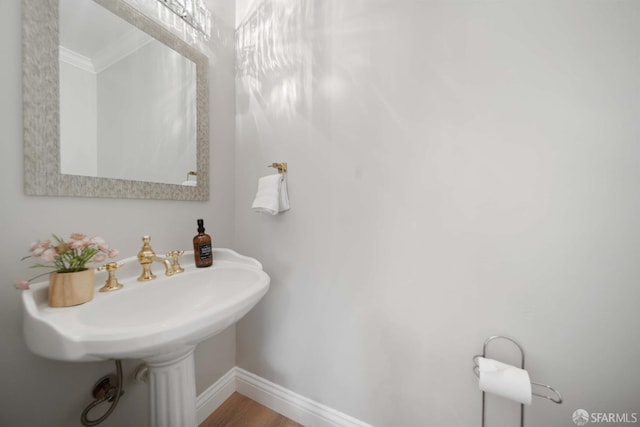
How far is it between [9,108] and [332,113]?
3.49 ft

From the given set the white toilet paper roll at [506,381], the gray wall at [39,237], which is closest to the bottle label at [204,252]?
the gray wall at [39,237]

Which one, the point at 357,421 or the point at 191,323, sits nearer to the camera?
the point at 191,323

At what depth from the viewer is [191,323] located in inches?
20.8

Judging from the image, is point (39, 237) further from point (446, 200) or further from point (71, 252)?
point (446, 200)

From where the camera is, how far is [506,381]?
2.20ft

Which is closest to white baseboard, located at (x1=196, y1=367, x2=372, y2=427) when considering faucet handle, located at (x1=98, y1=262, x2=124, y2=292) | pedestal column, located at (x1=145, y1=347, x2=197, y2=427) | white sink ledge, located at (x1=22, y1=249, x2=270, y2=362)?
pedestal column, located at (x1=145, y1=347, x2=197, y2=427)

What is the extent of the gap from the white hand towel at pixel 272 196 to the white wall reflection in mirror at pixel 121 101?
14.4 inches

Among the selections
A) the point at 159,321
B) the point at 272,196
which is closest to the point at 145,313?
the point at 159,321

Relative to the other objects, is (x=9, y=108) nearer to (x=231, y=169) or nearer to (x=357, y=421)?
(x=231, y=169)

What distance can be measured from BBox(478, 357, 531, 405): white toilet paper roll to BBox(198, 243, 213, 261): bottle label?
1.15 metres

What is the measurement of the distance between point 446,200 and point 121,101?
134cm

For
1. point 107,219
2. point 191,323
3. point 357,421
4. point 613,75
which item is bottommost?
point 357,421

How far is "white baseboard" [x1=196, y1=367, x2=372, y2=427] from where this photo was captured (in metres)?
1.07

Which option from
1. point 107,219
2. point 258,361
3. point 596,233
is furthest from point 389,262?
point 107,219
